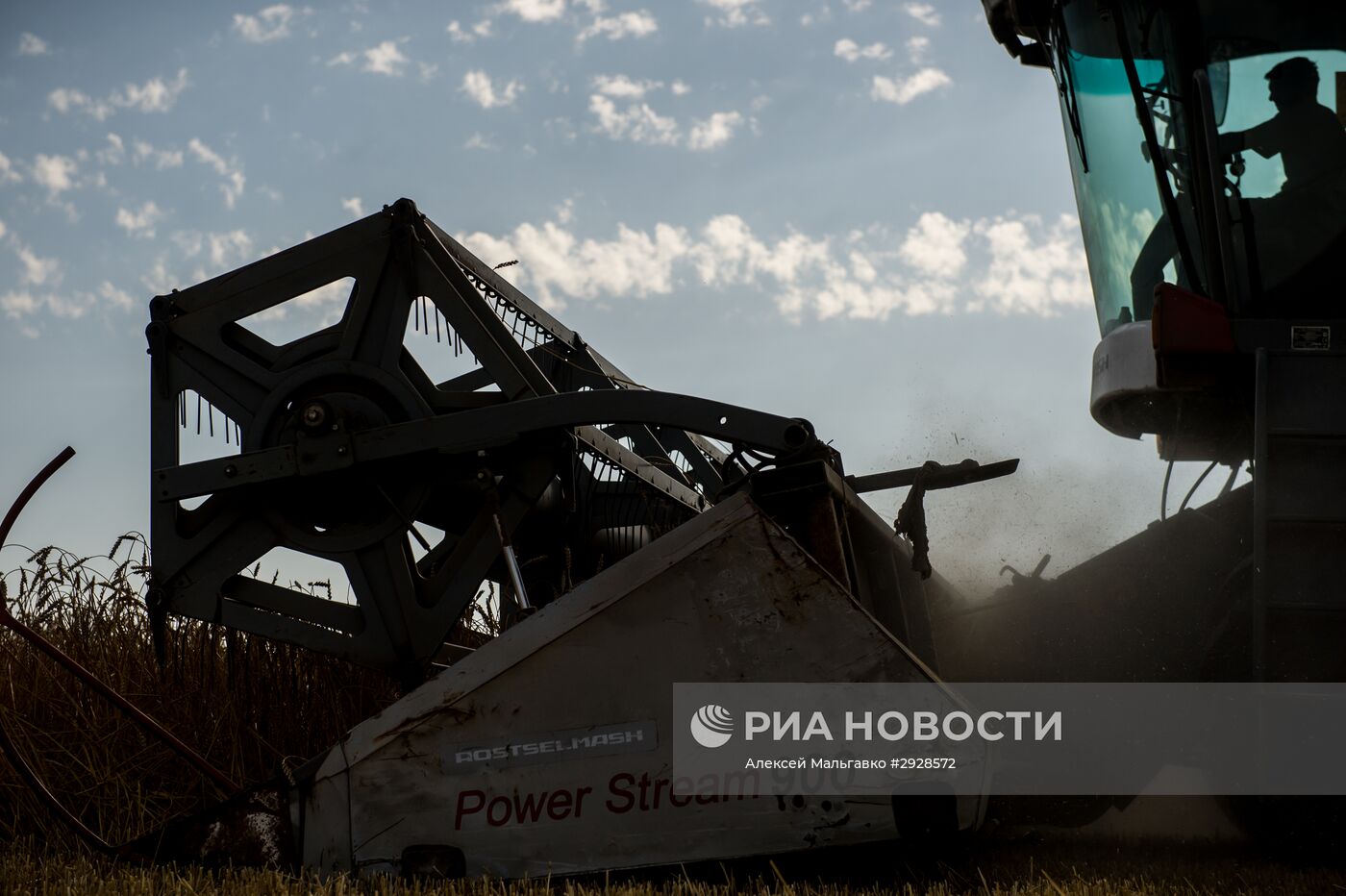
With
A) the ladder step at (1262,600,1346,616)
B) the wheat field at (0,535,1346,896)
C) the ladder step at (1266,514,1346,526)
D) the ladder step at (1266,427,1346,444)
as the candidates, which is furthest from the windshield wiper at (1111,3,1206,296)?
the wheat field at (0,535,1346,896)

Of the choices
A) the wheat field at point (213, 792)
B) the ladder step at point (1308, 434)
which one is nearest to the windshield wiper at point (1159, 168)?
the ladder step at point (1308, 434)

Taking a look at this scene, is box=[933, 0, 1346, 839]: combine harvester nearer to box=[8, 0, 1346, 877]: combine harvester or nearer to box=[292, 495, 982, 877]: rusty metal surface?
box=[8, 0, 1346, 877]: combine harvester

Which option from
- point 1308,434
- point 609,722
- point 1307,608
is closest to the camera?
point 609,722

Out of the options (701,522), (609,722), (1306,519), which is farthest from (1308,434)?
(609,722)

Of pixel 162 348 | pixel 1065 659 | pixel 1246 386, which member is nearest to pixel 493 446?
pixel 162 348

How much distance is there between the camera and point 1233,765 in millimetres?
3244

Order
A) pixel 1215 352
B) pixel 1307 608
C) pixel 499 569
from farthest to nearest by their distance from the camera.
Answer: pixel 499 569 < pixel 1215 352 < pixel 1307 608

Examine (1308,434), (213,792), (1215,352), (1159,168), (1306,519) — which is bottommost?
(213,792)

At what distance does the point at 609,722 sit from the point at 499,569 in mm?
1279

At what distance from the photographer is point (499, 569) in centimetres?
401

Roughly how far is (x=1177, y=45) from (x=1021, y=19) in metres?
0.79

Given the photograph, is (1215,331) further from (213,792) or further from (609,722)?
(213,792)

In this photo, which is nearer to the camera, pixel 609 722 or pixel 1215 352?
pixel 609 722

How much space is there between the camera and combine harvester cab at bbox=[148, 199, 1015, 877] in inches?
110
